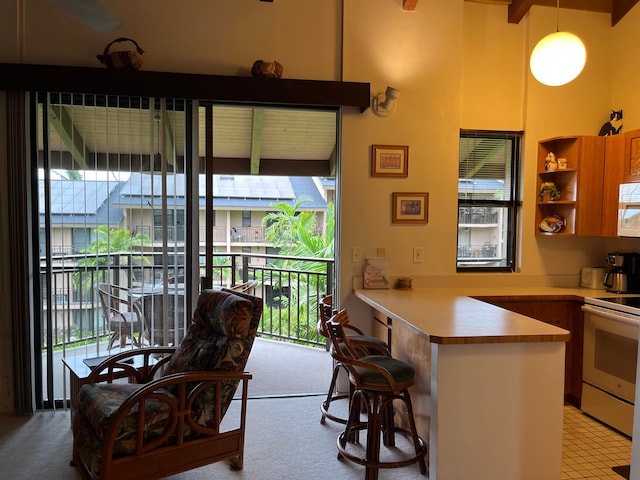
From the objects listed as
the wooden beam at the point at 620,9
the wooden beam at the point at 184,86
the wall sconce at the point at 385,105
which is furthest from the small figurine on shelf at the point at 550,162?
the wooden beam at the point at 184,86

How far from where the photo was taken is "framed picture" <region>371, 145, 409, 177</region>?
3741 millimetres

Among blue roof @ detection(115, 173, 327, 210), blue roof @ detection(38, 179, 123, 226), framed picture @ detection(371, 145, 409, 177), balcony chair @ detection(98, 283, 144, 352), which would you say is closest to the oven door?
framed picture @ detection(371, 145, 409, 177)

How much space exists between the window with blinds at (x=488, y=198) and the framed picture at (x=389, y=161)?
1.97 feet

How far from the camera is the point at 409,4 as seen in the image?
12.1 ft

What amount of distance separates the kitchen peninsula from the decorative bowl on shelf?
1825mm

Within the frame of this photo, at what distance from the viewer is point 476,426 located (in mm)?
2277

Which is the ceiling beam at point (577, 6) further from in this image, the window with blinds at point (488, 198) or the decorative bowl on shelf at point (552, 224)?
the decorative bowl on shelf at point (552, 224)

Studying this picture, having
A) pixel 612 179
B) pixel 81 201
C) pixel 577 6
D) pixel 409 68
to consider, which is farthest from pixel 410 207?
pixel 81 201

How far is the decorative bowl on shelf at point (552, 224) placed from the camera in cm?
390

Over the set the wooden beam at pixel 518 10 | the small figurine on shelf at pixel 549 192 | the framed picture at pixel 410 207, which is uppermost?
the wooden beam at pixel 518 10

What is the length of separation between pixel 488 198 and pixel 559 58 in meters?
1.41

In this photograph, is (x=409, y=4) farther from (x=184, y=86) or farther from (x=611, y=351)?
(x=611, y=351)

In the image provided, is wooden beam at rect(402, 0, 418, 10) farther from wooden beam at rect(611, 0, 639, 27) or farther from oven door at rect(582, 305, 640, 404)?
oven door at rect(582, 305, 640, 404)

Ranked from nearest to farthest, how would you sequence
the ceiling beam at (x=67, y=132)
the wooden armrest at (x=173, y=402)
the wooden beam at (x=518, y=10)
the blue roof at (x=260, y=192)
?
1. the wooden armrest at (x=173, y=402)
2. the ceiling beam at (x=67, y=132)
3. the wooden beam at (x=518, y=10)
4. the blue roof at (x=260, y=192)
